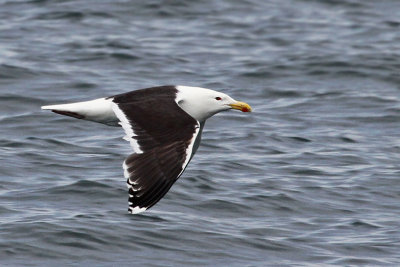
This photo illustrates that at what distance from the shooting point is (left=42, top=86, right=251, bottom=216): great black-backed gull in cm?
801

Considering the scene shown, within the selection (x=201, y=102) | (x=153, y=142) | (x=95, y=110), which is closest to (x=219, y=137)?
(x=201, y=102)

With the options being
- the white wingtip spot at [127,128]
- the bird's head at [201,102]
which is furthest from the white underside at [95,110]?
the bird's head at [201,102]

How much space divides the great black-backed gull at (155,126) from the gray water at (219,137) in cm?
122

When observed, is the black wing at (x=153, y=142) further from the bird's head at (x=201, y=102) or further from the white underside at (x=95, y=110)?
the bird's head at (x=201, y=102)

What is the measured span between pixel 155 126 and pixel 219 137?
15.8ft

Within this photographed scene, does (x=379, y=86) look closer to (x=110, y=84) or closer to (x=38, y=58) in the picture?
(x=110, y=84)

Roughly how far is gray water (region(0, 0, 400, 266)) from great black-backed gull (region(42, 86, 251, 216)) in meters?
1.22

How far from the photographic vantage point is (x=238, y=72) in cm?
1697

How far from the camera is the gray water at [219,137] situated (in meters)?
9.77

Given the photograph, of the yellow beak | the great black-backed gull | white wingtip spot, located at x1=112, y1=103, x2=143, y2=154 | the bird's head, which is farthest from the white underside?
the yellow beak

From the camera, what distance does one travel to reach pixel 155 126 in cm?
857

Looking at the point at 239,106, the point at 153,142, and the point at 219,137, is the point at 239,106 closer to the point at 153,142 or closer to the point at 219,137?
the point at 153,142

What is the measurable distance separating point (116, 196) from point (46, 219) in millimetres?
1037

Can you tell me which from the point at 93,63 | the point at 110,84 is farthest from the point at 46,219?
Result: the point at 93,63
